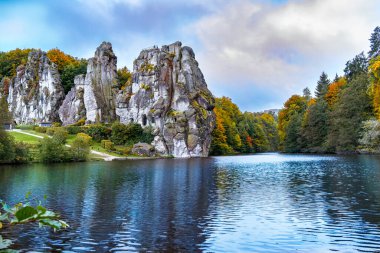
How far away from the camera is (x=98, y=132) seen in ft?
285

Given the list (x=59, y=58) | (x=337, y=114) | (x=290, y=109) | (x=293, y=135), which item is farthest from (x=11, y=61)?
(x=337, y=114)

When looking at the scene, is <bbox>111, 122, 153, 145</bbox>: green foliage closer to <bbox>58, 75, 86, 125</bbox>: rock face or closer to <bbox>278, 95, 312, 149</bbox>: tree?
<bbox>58, 75, 86, 125</bbox>: rock face

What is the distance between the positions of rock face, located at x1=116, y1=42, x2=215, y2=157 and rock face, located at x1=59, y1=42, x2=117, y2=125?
7.52 metres

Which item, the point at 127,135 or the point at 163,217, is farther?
the point at 127,135

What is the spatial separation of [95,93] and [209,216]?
86206mm

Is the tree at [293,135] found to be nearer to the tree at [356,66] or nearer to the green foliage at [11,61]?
the tree at [356,66]

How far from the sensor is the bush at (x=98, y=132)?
86.5m

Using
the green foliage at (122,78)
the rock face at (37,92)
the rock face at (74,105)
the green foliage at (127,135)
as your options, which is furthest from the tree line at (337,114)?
the rock face at (37,92)

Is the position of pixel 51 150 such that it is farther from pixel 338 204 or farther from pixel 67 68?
pixel 67 68

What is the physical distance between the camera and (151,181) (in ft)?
107

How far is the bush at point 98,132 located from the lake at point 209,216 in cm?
5668

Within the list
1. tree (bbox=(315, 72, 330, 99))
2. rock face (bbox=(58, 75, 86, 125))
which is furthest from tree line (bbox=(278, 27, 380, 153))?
rock face (bbox=(58, 75, 86, 125))

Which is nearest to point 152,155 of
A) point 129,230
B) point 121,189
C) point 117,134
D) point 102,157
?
point 117,134

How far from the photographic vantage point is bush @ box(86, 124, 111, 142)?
86500 millimetres
